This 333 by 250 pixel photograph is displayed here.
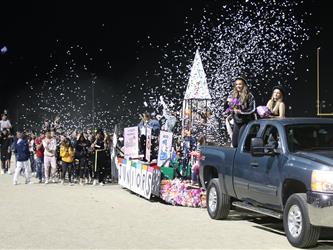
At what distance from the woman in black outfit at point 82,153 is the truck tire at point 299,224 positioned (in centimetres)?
1162

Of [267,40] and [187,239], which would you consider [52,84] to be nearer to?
[267,40]

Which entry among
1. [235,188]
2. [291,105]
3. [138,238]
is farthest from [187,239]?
[291,105]

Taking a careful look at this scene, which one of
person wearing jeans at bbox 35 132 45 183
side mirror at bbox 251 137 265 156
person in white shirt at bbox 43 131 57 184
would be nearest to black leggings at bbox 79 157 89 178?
person in white shirt at bbox 43 131 57 184

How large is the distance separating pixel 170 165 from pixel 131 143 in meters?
2.36

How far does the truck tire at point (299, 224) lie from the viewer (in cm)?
783

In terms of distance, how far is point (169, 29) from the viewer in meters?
29.0

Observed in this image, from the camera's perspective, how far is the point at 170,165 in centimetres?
1471

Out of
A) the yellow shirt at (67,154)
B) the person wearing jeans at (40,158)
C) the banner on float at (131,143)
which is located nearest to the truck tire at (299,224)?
the banner on float at (131,143)

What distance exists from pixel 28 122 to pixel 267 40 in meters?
12.6

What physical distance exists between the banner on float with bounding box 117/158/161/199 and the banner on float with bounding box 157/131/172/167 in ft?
1.48

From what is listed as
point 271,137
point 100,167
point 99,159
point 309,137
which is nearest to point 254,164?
point 271,137

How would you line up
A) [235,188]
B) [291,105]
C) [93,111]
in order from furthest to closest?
[93,111]
[291,105]
[235,188]

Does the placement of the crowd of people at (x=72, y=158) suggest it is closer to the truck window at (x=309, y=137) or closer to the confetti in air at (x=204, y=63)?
the confetti in air at (x=204, y=63)

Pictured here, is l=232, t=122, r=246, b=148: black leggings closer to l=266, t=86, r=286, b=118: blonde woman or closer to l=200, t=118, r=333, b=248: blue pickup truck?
l=200, t=118, r=333, b=248: blue pickup truck
